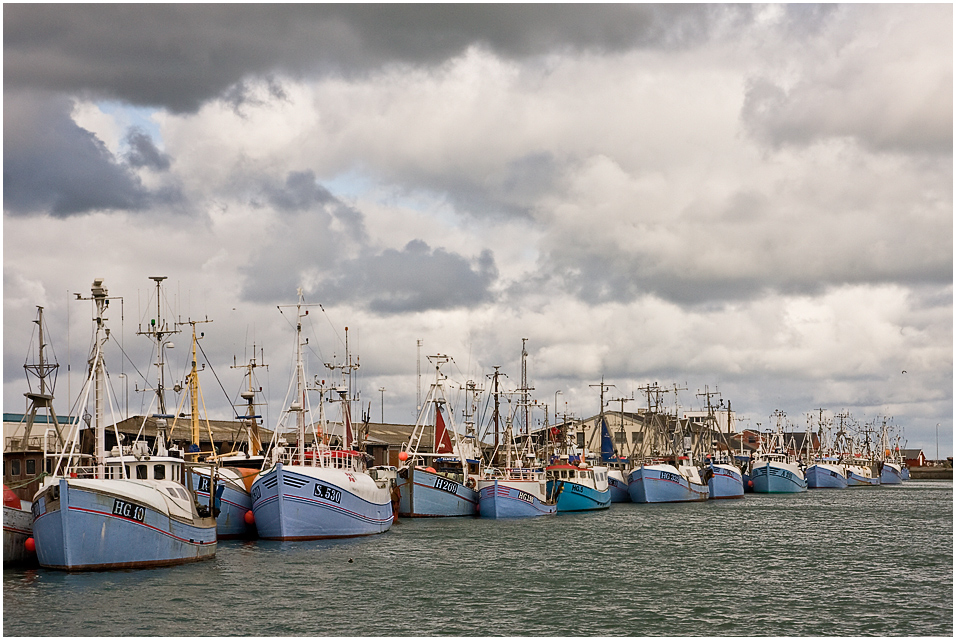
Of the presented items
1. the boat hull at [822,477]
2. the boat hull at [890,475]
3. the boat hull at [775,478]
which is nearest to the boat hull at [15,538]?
the boat hull at [775,478]

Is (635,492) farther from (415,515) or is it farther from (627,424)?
(627,424)

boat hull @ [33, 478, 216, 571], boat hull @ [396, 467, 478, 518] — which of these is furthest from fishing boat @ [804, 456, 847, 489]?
boat hull @ [33, 478, 216, 571]

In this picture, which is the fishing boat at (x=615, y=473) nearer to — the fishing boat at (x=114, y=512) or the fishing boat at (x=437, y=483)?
the fishing boat at (x=437, y=483)

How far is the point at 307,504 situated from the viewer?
5112cm

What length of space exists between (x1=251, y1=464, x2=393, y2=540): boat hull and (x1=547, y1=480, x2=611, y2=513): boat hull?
1094 inches

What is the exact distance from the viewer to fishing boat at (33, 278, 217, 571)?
117ft

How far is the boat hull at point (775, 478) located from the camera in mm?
125000

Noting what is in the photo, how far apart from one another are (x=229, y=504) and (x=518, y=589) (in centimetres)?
2287

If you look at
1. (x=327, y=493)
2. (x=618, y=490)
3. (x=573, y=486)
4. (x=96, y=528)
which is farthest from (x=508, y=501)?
(x=96, y=528)

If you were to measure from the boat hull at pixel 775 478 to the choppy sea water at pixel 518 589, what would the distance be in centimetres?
6602

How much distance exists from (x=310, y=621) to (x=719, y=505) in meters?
71.4

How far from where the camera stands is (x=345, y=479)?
176 ft

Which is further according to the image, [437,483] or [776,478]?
[776,478]

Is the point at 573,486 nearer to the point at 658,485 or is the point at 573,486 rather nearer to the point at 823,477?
the point at 658,485
